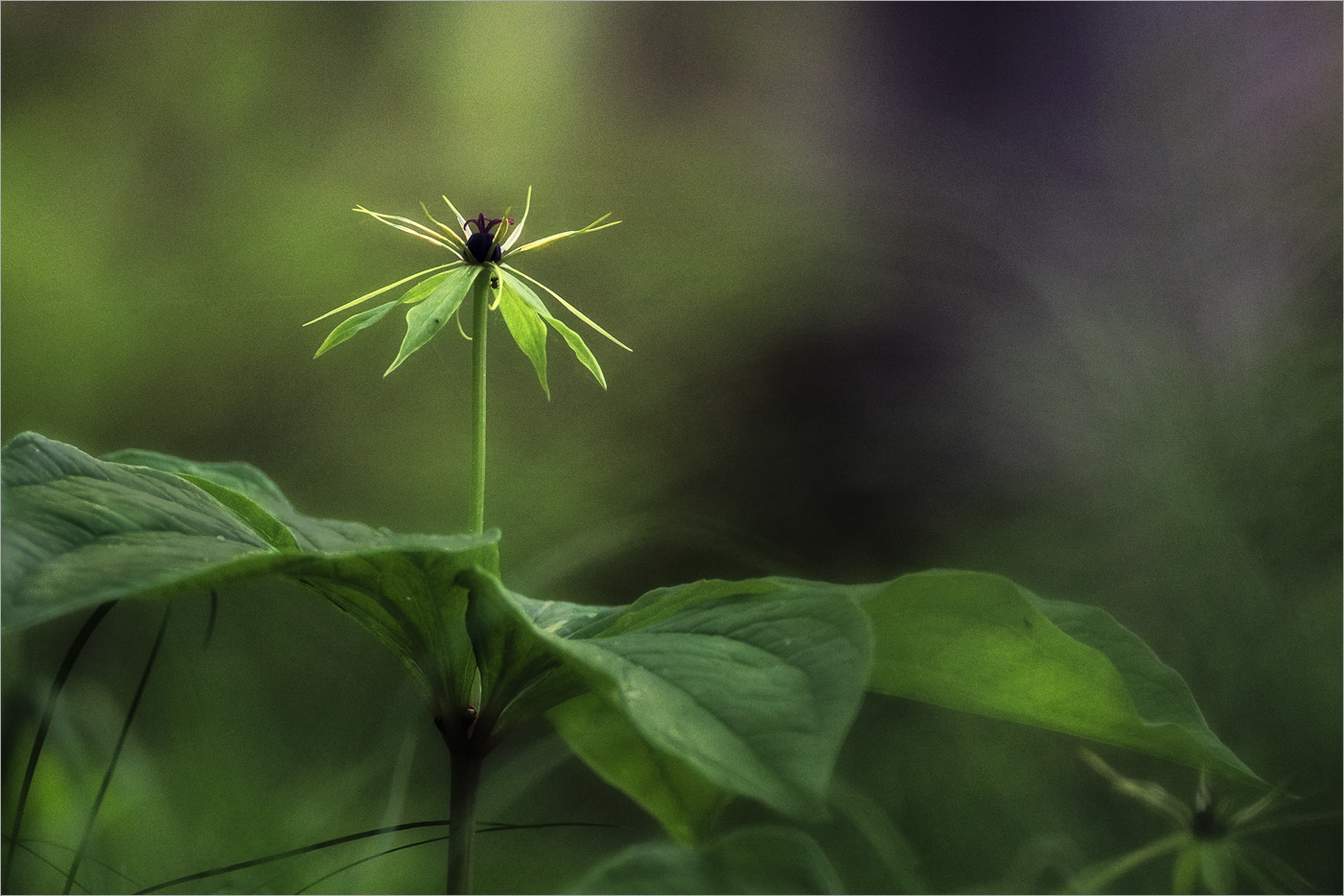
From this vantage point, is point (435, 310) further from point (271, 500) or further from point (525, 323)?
point (271, 500)

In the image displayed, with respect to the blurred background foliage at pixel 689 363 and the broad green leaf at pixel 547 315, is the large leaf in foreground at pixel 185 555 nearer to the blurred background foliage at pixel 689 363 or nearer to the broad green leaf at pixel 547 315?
the broad green leaf at pixel 547 315

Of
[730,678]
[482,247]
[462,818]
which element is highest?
[482,247]

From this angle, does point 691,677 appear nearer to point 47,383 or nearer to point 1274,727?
point 1274,727

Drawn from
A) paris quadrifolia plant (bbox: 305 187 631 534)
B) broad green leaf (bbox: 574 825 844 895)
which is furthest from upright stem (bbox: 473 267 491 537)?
broad green leaf (bbox: 574 825 844 895)

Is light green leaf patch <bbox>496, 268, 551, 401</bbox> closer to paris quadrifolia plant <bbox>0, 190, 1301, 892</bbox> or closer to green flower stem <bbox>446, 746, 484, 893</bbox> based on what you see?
paris quadrifolia plant <bbox>0, 190, 1301, 892</bbox>

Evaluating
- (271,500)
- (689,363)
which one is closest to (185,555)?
(271,500)

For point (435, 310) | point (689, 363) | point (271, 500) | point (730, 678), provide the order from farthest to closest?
1. point (689, 363)
2. point (271, 500)
3. point (435, 310)
4. point (730, 678)
